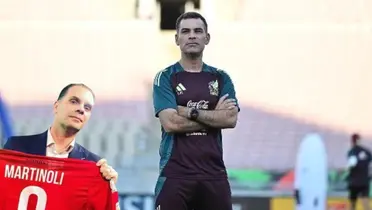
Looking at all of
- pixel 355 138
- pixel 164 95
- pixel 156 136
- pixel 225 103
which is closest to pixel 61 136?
pixel 164 95

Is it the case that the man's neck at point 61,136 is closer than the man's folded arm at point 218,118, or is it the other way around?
the man's folded arm at point 218,118

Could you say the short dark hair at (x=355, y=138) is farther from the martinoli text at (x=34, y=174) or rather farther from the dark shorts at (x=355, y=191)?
the martinoli text at (x=34, y=174)

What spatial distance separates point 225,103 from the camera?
3656 mm

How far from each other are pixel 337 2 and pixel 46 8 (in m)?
3.05

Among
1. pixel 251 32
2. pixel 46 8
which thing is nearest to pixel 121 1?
pixel 46 8

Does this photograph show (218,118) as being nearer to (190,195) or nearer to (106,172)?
(190,195)

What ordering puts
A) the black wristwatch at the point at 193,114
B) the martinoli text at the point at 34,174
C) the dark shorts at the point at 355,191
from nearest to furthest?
the black wristwatch at the point at 193,114 → the martinoli text at the point at 34,174 → the dark shorts at the point at 355,191

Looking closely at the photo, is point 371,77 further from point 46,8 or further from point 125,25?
point 46,8

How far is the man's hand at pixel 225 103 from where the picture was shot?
3643 millimetres

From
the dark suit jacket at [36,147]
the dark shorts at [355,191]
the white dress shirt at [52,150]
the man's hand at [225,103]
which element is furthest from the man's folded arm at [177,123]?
the dark shorts at [355,191]

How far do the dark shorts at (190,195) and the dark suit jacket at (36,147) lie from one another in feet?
1.53

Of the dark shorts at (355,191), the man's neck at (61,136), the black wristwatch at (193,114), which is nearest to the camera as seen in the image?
the black wristwatch at (193,114)

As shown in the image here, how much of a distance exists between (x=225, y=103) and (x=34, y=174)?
3.06 feet

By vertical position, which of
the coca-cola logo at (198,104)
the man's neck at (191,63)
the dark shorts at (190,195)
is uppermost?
the man's neck at (191,63)
